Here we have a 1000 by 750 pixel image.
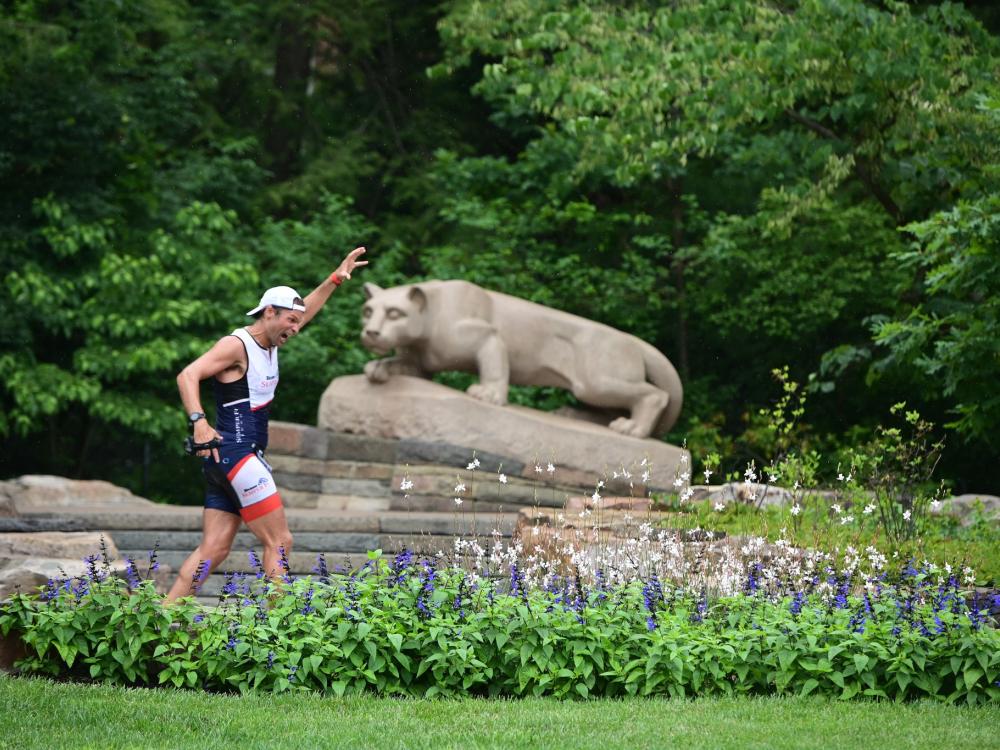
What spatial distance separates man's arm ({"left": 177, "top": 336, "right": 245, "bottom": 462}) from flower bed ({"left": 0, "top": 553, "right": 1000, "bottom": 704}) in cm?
74

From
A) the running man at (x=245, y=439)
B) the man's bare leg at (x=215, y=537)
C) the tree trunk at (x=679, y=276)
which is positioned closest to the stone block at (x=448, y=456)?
the running man at (x=245, y=439)

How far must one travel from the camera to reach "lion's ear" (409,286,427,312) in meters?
11.3

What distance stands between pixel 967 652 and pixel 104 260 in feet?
31.5

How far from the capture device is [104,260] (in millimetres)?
13164

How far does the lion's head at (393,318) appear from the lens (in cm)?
1123

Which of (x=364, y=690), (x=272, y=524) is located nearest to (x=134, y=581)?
(x=272, y=524)

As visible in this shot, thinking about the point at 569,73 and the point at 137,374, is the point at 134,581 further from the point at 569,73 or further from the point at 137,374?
the point at 137,374

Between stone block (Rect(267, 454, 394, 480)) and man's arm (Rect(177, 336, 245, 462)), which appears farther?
stone block (Rect(267, 454, 394, 480))

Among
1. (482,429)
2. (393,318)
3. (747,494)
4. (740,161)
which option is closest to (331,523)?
(482,429)

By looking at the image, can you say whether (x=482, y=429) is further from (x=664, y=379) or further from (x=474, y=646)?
(x=474, y=646)

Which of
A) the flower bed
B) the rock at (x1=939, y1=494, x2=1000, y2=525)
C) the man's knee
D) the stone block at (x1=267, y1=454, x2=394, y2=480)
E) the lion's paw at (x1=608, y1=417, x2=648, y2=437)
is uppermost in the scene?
the lion's paw at (x1=608, y1=417, x2=648, y2=437)

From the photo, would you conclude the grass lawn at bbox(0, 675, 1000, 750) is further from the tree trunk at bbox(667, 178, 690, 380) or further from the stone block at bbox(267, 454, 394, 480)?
the tree trunk at bbox(667, 178, 690, 380)

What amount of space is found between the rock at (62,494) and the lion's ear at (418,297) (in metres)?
2.84

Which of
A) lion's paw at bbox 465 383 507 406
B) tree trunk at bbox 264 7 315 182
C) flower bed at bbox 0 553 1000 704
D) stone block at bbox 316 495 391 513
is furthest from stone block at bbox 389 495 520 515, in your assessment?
tree trunk at bbox 264 7 315 182
